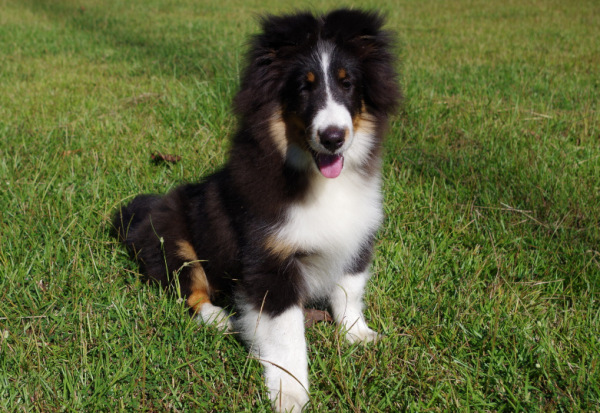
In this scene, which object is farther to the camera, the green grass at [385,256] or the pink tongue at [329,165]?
the pink tongue at [329,165]

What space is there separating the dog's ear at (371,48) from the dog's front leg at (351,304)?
35.4 inches

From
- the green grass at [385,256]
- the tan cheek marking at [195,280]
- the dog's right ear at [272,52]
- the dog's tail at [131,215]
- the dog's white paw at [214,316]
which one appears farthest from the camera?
the dog's tail at [131,215]

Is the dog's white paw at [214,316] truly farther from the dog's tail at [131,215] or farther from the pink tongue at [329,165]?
the pink tongue at [329,165]

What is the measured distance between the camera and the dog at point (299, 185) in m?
2.34

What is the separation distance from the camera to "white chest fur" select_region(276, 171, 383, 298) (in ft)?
7.88

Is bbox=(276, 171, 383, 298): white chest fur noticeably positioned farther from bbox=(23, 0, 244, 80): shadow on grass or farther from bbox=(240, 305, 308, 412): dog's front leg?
bbox=(23, 0, 244, 80): shadow on grass

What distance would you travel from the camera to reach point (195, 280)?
2.85 m

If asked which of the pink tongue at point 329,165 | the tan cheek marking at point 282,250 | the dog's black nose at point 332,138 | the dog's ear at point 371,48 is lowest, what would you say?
the tan cheek marking at point 282,250

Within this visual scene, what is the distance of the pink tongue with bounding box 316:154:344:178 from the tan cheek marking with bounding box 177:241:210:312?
0.89 m

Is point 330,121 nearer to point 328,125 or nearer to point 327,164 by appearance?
point 328,125

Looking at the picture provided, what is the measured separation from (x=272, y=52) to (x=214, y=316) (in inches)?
54.5

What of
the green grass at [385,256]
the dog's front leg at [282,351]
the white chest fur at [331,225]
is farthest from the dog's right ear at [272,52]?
the dog's front leg at [282,351]

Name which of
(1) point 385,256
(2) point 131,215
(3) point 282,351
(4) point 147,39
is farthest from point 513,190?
(4) point 147,39

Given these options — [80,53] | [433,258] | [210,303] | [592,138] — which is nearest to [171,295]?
[210,303]
